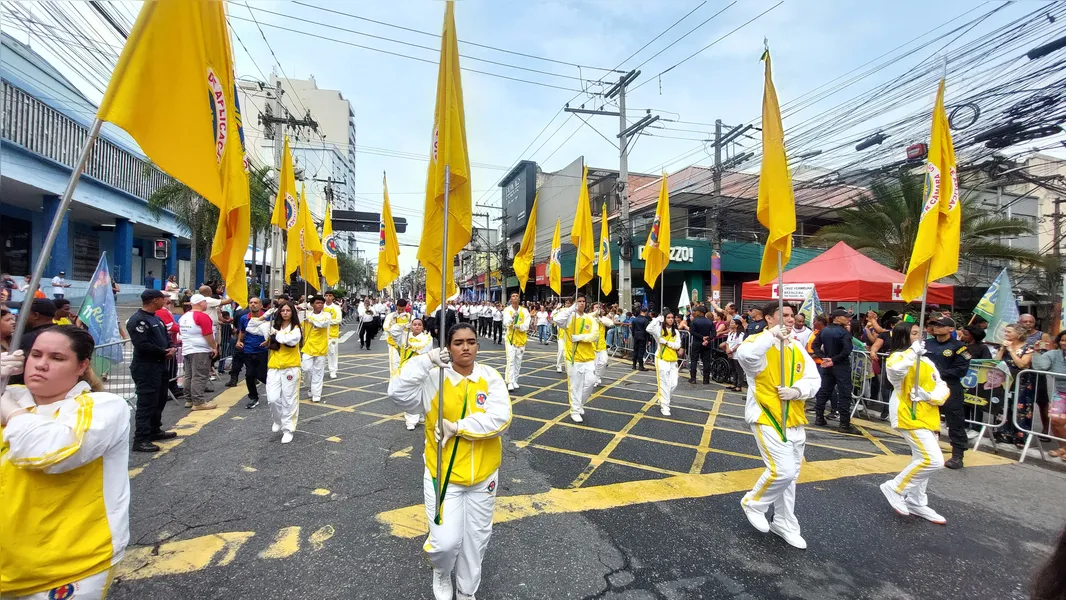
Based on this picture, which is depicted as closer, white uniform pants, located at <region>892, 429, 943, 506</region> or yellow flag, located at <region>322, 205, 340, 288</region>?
white uniform pants, located at <region>892, 429, 943, 506</region>

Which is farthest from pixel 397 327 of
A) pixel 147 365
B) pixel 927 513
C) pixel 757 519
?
pixel 927 513

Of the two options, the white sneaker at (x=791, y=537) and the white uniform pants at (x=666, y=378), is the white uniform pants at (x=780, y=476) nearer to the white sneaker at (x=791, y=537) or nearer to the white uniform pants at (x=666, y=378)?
the white sneaker at (x=791, y=537)

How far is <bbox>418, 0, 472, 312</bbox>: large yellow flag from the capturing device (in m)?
3.19

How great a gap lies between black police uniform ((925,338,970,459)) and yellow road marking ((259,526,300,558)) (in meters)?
6.54

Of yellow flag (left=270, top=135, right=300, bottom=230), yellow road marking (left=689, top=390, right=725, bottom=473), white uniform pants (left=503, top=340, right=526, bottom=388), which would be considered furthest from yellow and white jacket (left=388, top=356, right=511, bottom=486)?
white uniform pants (left=503, top=340, right=526, bottom=388)

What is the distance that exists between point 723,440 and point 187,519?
226 inches

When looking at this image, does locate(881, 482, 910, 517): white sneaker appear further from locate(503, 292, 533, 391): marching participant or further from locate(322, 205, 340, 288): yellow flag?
locate(322, 205, 340, 288): yellow flag

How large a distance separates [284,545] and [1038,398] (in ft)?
28.8

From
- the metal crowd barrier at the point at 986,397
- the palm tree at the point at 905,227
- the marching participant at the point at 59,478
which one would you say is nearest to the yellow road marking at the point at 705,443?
the metal crowd barrier at the point at 986,397

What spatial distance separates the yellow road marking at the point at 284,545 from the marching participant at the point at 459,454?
1221mm

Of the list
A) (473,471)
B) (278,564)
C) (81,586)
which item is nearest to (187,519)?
(278,564)

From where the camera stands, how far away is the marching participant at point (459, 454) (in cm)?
280

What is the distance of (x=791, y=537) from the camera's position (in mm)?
3748

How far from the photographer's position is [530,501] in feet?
14.3
